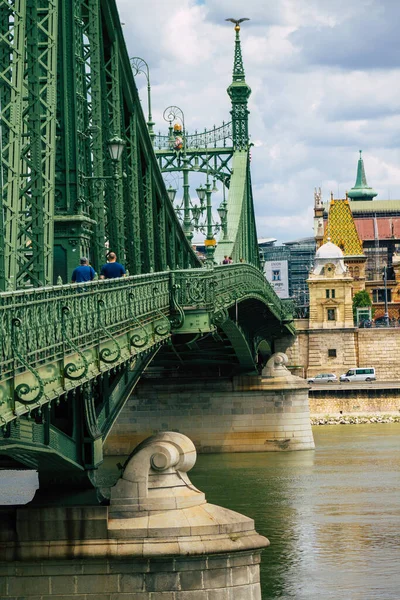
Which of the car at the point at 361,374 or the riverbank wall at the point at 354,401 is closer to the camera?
the riverbank wall at the point at 354,401

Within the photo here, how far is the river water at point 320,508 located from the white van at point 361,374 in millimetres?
34814

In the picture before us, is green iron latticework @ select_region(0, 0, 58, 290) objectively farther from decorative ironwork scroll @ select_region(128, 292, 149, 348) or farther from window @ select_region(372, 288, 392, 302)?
window @ select_region(372, 288, 392, 302)

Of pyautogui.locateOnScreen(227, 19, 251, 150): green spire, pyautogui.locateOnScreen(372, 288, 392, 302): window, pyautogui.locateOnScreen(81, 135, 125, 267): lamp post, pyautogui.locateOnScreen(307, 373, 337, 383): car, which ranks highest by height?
pyautogui.locateOnScreen(227, 19, 251, 150): green spire

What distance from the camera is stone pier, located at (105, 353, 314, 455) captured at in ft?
226

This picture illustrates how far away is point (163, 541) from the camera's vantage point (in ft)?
91.7

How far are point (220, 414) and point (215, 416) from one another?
1.10 ft

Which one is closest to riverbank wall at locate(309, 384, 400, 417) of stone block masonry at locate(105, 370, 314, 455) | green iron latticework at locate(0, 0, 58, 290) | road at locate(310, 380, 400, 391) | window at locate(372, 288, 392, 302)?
road at locate(310, 380, 400, 391)

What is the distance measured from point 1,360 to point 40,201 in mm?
6972

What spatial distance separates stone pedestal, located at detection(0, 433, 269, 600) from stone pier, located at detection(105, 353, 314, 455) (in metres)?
39.5

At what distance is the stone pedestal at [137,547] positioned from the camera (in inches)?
Result: 1096

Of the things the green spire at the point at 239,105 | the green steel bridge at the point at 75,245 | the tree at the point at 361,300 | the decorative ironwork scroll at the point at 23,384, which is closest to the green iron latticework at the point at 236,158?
the green spire at the point at 239,105

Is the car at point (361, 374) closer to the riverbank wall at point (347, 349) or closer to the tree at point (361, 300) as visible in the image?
the riverbank wall at point (347, 349)

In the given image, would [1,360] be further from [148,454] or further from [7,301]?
[148,454]

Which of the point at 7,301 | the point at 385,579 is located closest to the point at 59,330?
the point at 7,301
